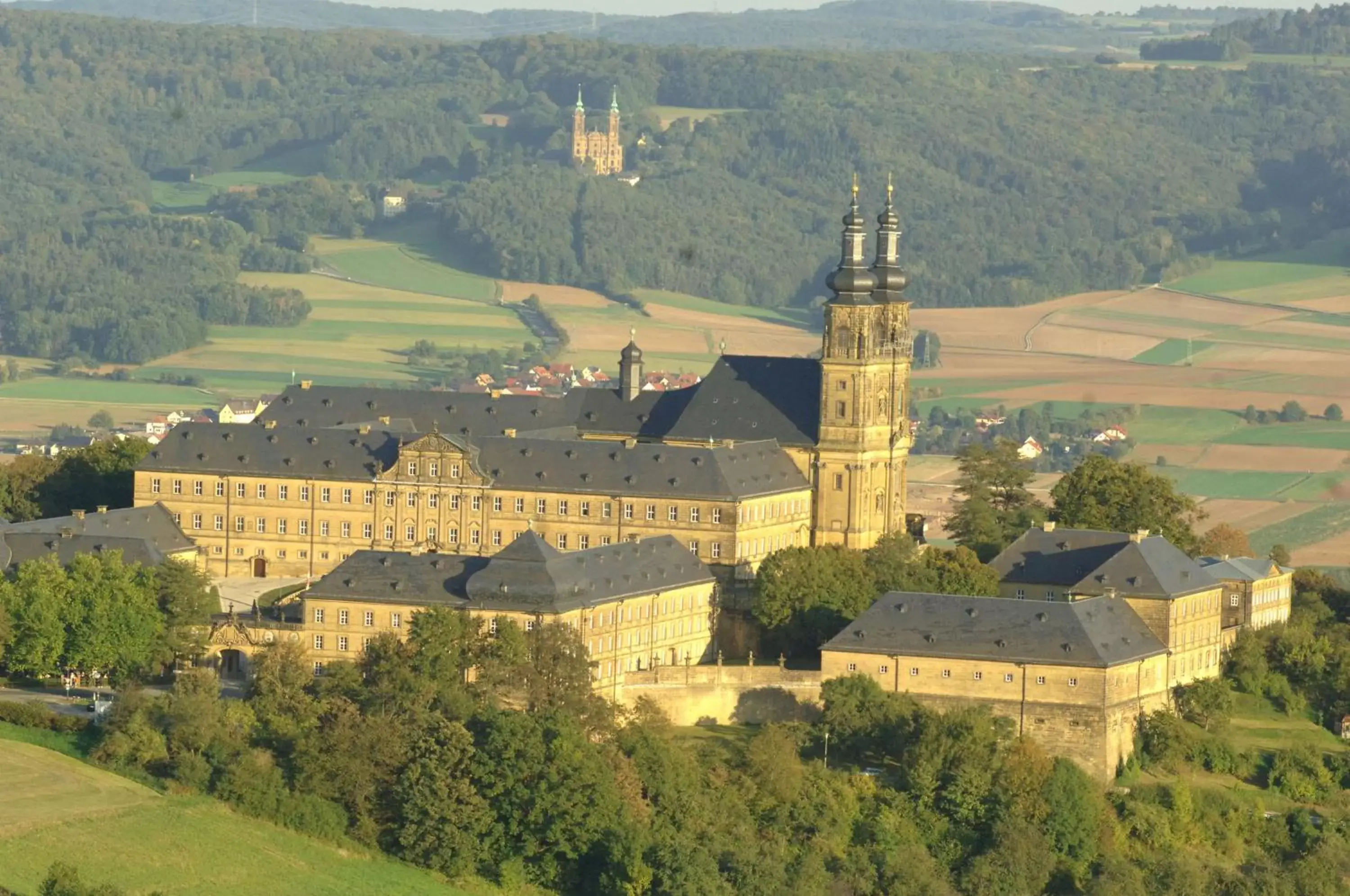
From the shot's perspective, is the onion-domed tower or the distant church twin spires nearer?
the onion-domed tower

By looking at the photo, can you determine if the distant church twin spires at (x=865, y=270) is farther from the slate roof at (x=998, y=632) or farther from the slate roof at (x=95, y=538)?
the slate roof at (x=95, y=538)

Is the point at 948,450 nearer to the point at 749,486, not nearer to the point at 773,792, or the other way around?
the point at 749,486

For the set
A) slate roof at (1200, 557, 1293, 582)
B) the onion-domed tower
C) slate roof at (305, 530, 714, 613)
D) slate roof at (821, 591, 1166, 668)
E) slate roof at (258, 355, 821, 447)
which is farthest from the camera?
slate roof at (258, 355, 821, 447)

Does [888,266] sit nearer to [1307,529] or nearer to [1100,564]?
[1100,564]

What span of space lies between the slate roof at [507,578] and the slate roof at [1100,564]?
36.6 ft

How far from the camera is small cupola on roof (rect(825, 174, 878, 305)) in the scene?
11075 centimetres

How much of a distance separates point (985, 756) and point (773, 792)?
5.63m

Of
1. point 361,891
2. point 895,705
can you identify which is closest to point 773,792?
point 895,705

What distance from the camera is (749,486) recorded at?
107 meters

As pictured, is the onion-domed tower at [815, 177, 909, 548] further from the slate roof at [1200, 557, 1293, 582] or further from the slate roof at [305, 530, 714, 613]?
the slate roof at [305, 530, 714, 613]

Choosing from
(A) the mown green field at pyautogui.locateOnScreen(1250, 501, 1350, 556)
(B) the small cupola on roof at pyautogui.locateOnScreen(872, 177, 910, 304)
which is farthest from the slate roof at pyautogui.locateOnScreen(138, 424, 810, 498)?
(A) the mown green field at pyautogui.locateOnScreen(1250, 501, 1350, 556)

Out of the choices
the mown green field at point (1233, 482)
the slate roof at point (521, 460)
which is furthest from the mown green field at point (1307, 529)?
the slate roof at point (521, 460)

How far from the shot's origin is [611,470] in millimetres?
107250

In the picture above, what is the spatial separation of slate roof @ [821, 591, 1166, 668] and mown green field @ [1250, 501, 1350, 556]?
62.7 m
